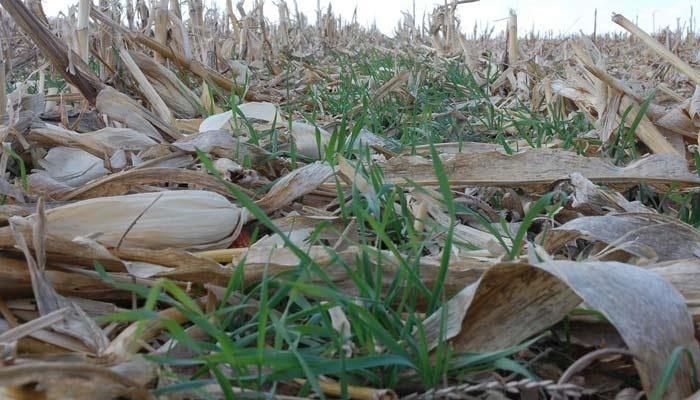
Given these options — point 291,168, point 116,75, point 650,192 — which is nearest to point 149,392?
point 291,168

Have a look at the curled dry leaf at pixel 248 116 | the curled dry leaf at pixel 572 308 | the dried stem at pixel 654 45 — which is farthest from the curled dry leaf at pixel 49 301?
the dried stem at pixel 654 45

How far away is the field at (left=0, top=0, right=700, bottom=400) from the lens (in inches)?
26.5

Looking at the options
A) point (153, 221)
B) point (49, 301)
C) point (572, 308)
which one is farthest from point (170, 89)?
point (572, 308)

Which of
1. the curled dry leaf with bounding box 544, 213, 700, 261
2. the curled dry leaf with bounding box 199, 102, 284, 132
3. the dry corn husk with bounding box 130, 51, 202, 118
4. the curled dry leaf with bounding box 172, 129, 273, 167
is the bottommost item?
the curled dry leaf with bounding box 544, 213, 700, 261

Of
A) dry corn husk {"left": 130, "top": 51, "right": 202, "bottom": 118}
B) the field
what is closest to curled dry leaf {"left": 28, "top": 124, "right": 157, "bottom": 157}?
the field

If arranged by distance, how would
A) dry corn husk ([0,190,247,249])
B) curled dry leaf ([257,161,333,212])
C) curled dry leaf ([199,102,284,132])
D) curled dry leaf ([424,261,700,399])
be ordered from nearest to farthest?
curled dry leaf ([424,261,700,399]), dry corn husk ([0,190,247,249]), curled dry leaf ([257,161,333,212]), curled dry leaf ([199,102,284,132])

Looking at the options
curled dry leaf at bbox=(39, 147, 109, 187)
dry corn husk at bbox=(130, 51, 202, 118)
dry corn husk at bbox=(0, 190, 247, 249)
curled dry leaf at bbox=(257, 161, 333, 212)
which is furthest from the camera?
dry corn husk at bbox=(130, 51, 202, 118)

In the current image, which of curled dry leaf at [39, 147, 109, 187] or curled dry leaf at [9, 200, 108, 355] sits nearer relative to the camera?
curled dry leaf at [9, 200, 108, 355]

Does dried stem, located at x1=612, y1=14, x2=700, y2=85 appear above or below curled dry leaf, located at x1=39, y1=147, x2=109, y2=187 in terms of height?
above

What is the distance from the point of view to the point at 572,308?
75 centimetres

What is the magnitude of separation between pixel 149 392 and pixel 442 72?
9.50 feet

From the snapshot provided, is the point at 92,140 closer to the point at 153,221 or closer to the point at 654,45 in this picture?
the point at 153,221

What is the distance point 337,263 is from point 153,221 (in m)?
0.31

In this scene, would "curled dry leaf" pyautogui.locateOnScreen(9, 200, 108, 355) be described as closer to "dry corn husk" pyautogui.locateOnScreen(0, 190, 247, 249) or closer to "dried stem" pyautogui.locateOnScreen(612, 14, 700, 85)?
"dry corn husk" pyautogui.locateOnScreen(0, 190, 247, 249)
